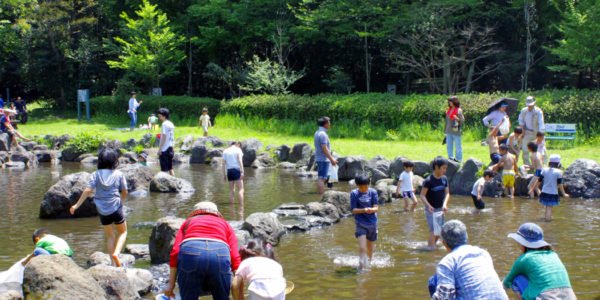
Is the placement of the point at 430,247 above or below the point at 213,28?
below

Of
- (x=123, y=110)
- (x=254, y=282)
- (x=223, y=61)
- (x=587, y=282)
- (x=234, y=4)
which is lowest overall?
(x=587, y=282)

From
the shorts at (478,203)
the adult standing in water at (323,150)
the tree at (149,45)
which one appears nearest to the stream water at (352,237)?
the shorts at (478,203)

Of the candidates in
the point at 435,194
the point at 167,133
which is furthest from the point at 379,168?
the point at 435,194

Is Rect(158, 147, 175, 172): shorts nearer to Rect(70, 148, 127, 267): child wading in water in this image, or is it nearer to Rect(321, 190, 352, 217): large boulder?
Rect(321, 190, 352, 217): large boulder

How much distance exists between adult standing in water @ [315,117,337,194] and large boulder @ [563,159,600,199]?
18.4 feet

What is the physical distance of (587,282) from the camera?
6.84 m

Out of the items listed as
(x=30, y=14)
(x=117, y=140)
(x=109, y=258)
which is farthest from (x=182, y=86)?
(x=109, y=258)

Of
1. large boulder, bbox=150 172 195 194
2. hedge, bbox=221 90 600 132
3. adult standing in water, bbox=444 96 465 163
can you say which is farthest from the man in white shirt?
hedge, bbox=221 90 600 132

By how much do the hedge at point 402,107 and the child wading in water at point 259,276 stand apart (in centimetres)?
1547

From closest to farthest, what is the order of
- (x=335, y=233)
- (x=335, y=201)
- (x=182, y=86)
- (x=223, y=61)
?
1. (x=335, y=233)
2. (x=335, y=201)
3. (x=223, y=61)
4. (x=182, y=86)

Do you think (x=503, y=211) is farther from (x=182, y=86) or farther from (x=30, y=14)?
(x=30, y=14)

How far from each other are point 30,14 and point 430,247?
34.2 m

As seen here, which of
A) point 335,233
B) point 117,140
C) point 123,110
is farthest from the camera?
point 123,110

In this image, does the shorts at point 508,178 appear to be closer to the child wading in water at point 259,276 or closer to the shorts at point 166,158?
the shorts at point 166,158
